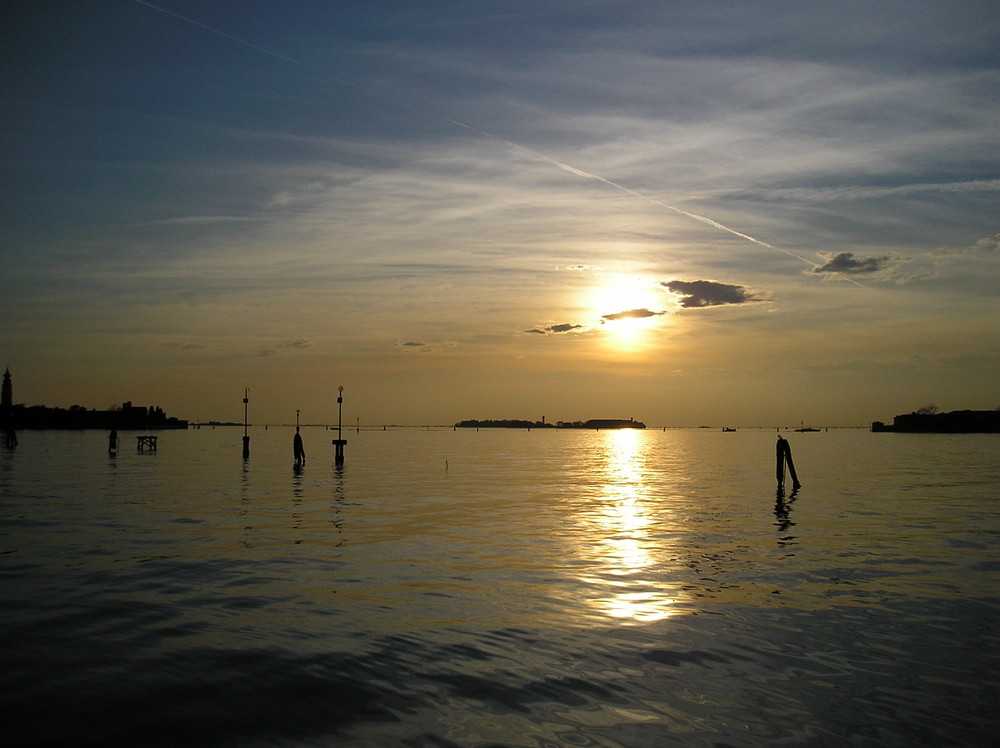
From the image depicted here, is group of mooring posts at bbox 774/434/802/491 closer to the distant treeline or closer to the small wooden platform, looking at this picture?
the small wooden platform

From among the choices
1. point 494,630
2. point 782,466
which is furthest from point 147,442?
point 494,630

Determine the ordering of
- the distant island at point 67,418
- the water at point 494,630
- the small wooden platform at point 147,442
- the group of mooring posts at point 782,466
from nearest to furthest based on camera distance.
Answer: the water at point 494,630 < the group of mooring posts at point 782,466 < the small wooden platform at point 147,442 < the distant island at point 67,418

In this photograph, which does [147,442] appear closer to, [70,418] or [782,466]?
[782,466]

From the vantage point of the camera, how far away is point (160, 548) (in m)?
17.9

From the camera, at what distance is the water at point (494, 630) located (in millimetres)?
7680

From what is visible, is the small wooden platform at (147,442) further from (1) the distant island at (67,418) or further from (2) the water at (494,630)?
(1) the distant island at (67,418)

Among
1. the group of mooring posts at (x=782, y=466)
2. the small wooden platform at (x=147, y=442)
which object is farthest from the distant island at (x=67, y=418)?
the group of mooring posts at (x=782, y=466)

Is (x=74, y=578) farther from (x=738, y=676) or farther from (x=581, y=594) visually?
(x=738, y=676)

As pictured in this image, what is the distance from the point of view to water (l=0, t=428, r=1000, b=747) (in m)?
7.68

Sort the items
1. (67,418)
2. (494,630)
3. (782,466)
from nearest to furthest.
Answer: (494,630)
(782,466)
(67,418)

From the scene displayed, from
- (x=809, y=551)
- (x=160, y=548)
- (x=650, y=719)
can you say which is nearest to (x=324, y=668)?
(x=650, y=719)

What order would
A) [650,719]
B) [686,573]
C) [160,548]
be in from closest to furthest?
[650,719], [686,573], [160,548]

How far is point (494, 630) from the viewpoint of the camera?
1112cm

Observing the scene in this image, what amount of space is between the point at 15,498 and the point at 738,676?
95.2 feet
